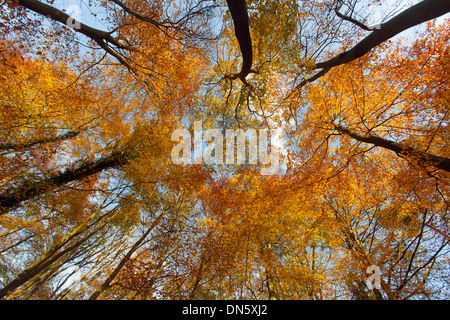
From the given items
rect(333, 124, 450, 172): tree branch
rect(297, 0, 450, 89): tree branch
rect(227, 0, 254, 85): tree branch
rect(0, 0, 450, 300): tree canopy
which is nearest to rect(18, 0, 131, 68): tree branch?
rect(0, 0, 450, 300): tree canopy

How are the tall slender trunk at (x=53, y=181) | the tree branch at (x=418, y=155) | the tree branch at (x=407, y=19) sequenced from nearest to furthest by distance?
the tree branch at (x=407, y=19) → the tree branch at (x=418, y=155) → the tall slender trunk at (x=53, y=181)

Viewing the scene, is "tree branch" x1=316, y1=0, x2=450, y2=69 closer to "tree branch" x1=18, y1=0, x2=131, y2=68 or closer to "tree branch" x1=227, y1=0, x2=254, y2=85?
"tree branch" x1=227, y1=0, x2=254, y2=85

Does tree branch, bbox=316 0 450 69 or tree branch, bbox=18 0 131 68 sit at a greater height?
tree branch, bbox=18 0 131 68

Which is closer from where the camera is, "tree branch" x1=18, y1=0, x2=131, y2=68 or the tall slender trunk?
"tree branch" x1=18, y1=0, x2=131, y2=68

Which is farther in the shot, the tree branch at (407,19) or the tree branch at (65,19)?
the tree branch at (65,19)

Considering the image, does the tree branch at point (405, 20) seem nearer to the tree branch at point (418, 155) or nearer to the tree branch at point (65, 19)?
the tree branch at point (418, 155)

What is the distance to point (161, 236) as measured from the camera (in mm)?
6898

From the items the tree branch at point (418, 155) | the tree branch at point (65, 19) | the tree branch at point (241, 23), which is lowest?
the tree branch at point (418, 155)

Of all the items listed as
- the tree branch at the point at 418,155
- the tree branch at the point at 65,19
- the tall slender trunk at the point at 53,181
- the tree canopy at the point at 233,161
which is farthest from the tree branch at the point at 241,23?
the tall slender trunk at the point at 53,181

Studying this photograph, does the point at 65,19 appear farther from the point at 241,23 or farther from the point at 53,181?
the point at 53,181

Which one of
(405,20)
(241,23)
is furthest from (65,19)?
(405,20)

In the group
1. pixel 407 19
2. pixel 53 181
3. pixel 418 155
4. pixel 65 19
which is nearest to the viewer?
pixel 407 19
